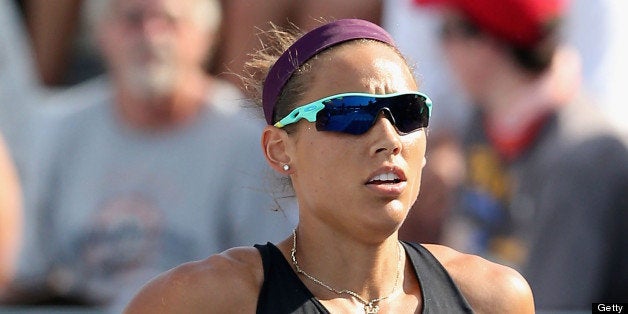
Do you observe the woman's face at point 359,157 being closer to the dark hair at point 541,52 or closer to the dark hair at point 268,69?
the dark hair at point 268,69

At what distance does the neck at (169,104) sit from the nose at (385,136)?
2863 mm

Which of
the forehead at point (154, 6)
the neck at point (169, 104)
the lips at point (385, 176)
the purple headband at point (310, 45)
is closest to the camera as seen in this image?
the lips at point (385, 176)

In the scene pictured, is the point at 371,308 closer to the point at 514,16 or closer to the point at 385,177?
the point at 385,177

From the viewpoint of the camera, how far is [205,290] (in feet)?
7.12

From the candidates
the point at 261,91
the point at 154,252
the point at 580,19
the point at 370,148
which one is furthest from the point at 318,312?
the point at 580,19

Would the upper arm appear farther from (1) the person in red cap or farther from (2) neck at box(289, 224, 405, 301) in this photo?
(2) neck at box(289, 224, 405, 301)

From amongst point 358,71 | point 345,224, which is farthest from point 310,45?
point 345,224

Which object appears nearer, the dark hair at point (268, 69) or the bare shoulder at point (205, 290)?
the bare shoulder at point (205, 290)

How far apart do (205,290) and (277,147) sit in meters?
0.35

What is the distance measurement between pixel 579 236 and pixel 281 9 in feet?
5.54

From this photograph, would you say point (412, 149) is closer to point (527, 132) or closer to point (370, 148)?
point (370, 148)

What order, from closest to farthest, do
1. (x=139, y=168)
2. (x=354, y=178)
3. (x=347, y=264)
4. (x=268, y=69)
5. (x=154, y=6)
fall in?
(x=354, y=178), (x=347, y=264), (x=268, y=69), (x=154, y=6), (x=139, y=168)

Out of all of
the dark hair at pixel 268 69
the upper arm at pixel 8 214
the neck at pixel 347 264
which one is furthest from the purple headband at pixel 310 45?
the upper arm at pixel 8 214

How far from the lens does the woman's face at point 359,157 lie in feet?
7.07
